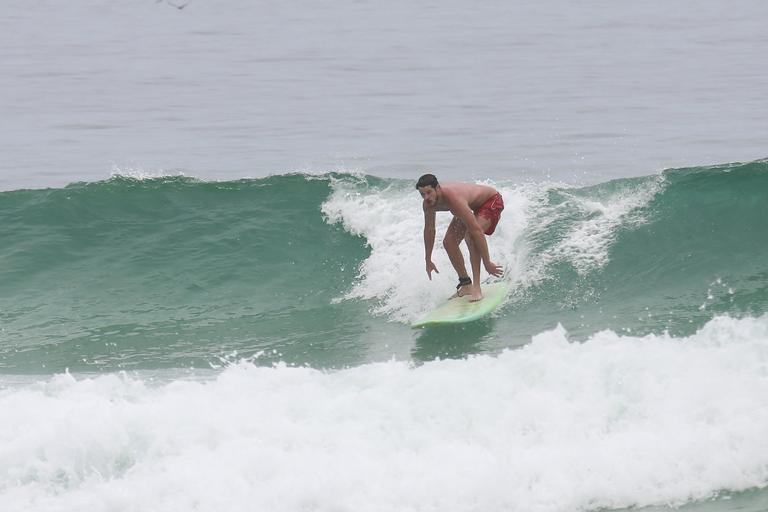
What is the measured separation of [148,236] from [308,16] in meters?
36.9

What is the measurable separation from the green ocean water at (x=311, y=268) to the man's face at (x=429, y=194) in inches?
45.7

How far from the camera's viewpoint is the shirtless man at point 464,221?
10547 mm

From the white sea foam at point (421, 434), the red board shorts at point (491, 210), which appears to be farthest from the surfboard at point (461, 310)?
the white sea foam at point (421, 434)

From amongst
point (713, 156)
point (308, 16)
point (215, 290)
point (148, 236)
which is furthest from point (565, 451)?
point (308, 16)

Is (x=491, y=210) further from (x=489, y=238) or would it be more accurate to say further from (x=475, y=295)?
(x=489, y=238)

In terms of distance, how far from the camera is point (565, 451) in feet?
25.5

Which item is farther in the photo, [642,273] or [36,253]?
[36,253]

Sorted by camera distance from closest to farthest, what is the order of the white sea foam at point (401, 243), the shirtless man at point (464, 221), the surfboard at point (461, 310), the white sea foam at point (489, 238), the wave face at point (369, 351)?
the wave face at point (369, 351), the shirtless man at point (464, 221), the surfboard at point (461, 310), the white sea foam at point (401, 243), the white sea foam at point (489, 238)

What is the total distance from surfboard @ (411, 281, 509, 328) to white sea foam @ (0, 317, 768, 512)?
180 cm

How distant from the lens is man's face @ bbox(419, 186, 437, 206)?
1038 cm

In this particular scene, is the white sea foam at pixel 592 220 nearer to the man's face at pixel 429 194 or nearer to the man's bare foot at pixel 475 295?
the man's bare foot at pixel 475 295

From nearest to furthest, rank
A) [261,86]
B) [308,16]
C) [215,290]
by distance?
[215,290]
[261,86]
[308,16]

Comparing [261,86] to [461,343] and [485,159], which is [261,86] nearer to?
[485,159]

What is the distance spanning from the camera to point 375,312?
1175 cm
